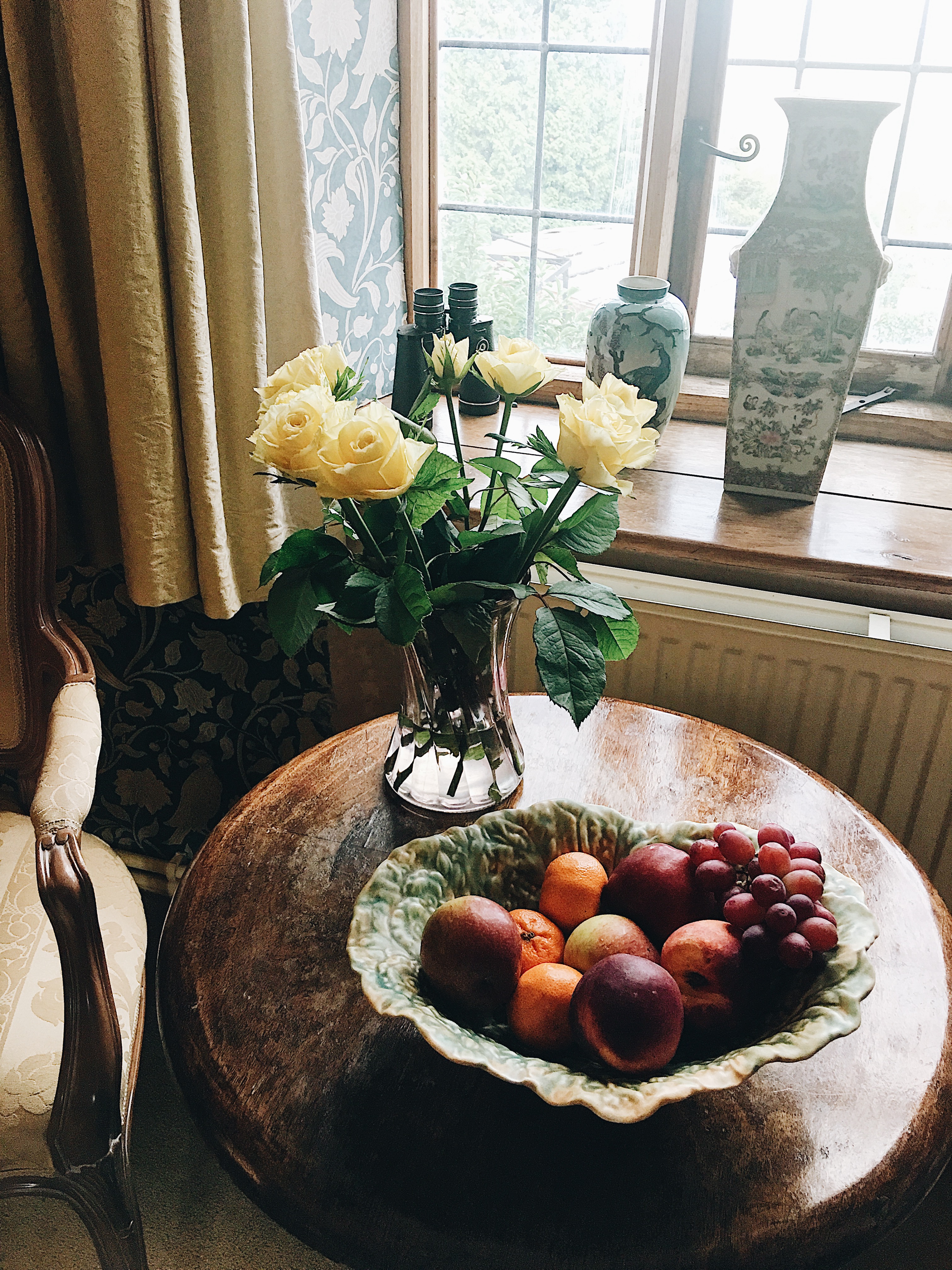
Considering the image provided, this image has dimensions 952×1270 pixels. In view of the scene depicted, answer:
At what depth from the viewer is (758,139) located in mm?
1352

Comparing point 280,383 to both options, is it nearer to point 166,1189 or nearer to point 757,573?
point 757,573

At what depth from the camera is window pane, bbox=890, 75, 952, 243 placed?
128cm

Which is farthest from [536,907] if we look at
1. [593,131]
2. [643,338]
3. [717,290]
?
[593,131]

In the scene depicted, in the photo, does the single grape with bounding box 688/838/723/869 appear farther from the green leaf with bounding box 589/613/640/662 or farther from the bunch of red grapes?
the green leaf with bounding box 589/613/640/662

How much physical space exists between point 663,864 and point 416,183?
122 centimetres

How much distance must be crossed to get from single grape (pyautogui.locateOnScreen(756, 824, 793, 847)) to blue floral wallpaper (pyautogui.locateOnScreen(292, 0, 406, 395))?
3.15 feet

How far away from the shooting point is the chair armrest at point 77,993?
2.80 ft

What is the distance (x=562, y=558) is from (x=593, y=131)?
3.14ft

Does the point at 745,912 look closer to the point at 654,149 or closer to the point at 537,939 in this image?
the point at 537,939

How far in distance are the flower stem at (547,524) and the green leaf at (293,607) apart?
17 centimetres

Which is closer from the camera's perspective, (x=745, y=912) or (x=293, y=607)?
(x=745, y=912)

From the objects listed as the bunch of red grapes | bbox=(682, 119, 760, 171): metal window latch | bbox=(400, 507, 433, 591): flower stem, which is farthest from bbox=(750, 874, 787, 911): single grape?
bbox=(682, 119, 760, 171): metal window latch

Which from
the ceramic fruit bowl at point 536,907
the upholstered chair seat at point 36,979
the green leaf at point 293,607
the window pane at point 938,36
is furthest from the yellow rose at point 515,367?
the window pane at point 938,36

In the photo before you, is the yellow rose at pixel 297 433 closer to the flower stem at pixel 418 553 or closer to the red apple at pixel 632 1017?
the flower stem at pixel 418 553
